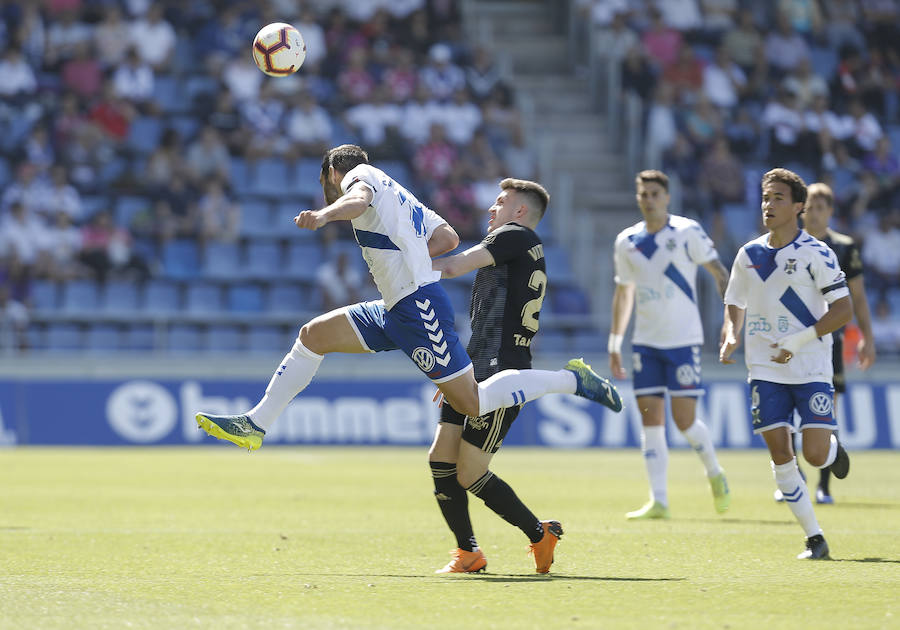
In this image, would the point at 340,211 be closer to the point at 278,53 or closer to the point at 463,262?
the point at 463,262

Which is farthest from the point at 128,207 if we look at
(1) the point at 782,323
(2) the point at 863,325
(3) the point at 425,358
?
(1) the point at 782,323

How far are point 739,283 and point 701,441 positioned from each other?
3009 mm

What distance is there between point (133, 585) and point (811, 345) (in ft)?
13.1

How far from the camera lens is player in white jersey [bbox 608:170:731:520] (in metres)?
11.1

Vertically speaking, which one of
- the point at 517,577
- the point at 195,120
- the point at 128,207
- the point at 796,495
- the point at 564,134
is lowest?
the point at 517,577

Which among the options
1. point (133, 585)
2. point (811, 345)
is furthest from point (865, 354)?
point (133, 585)

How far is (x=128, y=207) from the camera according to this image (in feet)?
68.8

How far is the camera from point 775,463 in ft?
27.0

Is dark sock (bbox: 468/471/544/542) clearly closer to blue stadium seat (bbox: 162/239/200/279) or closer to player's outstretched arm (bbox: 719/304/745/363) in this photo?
player's outstretched arm (bbox: 719/304/745/363)

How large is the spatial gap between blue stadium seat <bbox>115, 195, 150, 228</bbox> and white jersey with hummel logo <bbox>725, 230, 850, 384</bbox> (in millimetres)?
14132

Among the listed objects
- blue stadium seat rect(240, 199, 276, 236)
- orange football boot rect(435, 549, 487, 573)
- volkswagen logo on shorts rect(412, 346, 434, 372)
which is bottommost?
orange football boot rect(435, 549, 487, 573)

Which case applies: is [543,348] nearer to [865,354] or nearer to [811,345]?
A: [865,354]

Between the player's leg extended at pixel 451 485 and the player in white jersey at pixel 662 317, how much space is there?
11.6 feet

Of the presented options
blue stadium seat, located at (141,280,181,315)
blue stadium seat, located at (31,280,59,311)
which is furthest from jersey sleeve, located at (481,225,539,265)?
blue stadium seat, located at (31,280,59,311)
